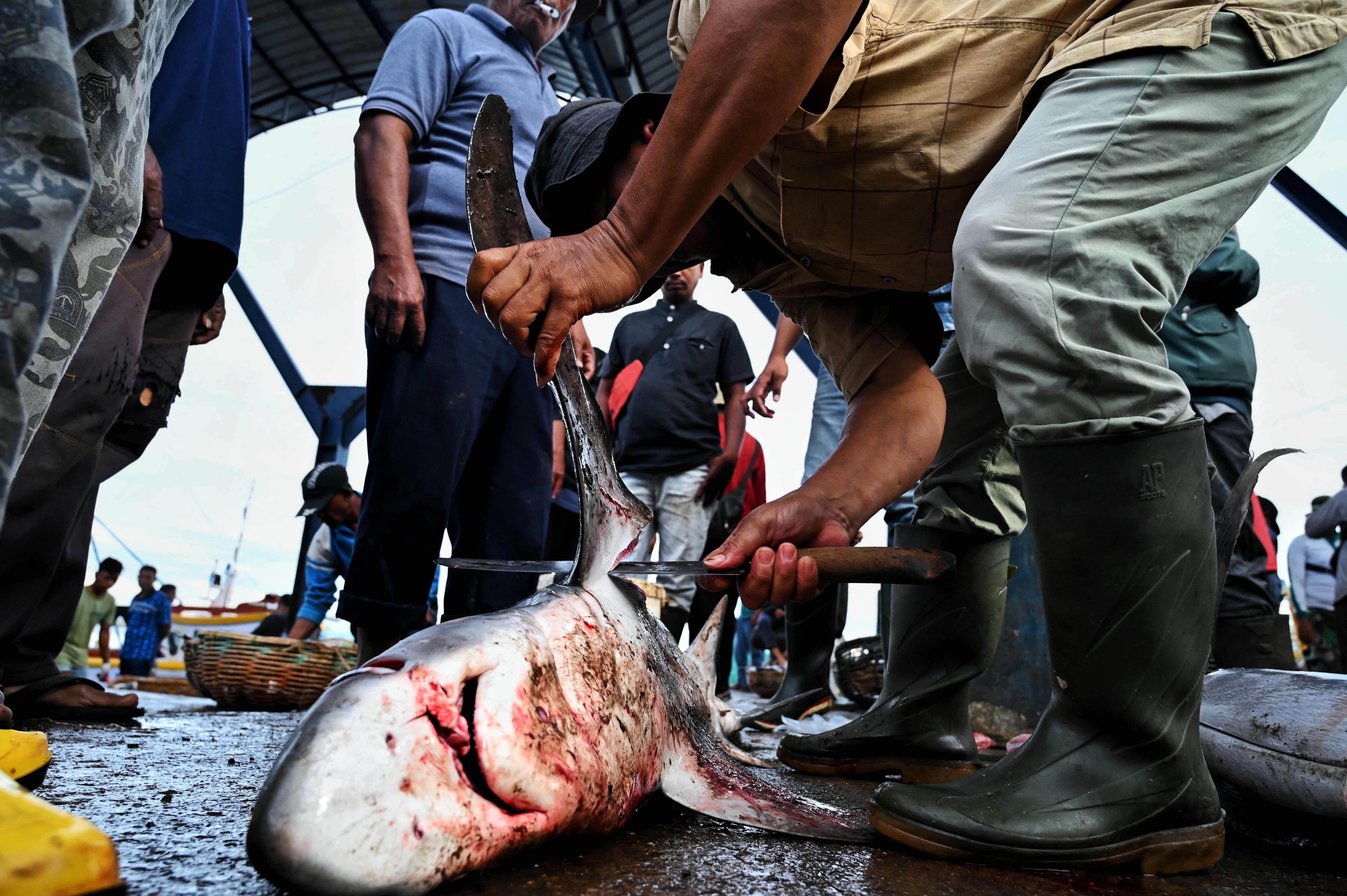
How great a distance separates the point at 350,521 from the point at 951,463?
586cm

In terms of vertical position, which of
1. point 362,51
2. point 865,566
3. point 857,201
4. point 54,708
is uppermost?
point 362,51

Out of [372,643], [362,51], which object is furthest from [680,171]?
[362,51]

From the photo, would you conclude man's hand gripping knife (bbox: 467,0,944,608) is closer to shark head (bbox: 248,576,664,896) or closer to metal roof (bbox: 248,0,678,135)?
shark head (bbox: 248,576,664,896)

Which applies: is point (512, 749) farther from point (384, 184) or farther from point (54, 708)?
point (54, 708)

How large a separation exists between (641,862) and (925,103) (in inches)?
50.0

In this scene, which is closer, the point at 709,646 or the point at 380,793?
the point at 380,793

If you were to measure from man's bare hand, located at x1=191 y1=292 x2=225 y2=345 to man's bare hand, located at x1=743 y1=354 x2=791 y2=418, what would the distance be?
9.33 feet

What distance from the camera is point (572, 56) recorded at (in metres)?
14.6

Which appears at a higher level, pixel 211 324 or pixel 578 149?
pixel 578 149

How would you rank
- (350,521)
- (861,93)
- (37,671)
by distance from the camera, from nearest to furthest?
(861,93)
(37,671)
(350,521)

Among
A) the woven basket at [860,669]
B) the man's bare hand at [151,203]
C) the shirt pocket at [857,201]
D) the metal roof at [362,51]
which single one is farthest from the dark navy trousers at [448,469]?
the metal roof at [362,51]

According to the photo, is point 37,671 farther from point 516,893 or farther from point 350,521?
point 350,521

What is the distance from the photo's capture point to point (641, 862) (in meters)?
1.03

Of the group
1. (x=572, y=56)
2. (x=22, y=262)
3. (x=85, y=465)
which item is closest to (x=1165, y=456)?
(x=22, y=262)
